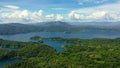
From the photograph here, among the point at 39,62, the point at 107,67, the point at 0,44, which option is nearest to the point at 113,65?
the point at 107,67

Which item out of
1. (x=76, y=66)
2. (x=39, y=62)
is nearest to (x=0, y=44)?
(x=39, y=62)

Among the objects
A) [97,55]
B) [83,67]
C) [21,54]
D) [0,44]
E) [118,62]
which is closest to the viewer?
[83,67]

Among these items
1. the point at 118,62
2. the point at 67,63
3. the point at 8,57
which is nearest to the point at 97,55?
the point at 118,62

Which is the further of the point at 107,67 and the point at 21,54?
the point at 21,54

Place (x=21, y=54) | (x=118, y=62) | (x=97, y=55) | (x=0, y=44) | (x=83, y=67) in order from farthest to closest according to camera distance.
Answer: (x=0, y=44)
(x=21, y=54)
(x=97, y=55)
(x=118, y=62)
(x=83, y=67)

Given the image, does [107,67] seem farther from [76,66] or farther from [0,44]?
[0,44]

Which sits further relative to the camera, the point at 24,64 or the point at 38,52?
the point at 38,52

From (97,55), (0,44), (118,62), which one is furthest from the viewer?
(0,44)

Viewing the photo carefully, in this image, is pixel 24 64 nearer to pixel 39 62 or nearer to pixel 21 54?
pixel 39 62

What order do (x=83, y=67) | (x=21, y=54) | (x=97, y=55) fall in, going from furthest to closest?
1. (x=21, y=54)
2. (x=97, y=55)
3. (x=83, y=67)
